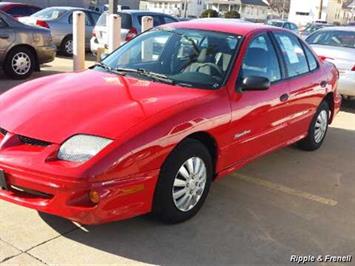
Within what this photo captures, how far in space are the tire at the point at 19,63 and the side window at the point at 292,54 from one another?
6141 millimetres

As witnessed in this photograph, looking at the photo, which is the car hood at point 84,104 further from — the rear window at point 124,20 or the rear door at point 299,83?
the rear window at point 124,20

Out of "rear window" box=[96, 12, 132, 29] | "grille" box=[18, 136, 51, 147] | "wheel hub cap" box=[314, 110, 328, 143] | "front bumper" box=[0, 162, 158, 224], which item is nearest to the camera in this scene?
"front bumper" box=[0, 162, 158, 224]

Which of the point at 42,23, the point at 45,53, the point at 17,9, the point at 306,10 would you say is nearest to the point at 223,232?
the point at 45,53

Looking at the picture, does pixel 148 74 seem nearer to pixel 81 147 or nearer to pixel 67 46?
pixel 81 147

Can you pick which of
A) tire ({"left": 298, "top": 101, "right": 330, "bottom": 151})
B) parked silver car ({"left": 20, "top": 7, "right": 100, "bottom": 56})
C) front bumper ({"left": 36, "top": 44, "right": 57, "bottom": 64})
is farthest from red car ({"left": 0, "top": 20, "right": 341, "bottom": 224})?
parked silver car ({"left": 20, "top": 7, "right": 100, "bottom": 56})

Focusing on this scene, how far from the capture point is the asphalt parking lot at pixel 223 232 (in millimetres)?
3650

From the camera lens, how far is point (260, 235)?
410 centimetres

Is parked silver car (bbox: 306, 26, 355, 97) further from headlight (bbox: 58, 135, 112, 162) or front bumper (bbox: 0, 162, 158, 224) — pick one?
headlight (bbox: 58, 135, 112, 162)

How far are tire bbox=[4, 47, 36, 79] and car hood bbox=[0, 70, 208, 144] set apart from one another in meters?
5.81

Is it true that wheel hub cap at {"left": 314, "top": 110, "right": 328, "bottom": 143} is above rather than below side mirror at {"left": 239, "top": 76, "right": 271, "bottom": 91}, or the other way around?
below

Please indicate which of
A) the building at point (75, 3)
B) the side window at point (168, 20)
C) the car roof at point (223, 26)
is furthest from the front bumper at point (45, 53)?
the building at point (75, 3)

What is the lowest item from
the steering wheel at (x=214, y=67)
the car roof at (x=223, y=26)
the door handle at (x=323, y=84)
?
the door handle at (x=323, y=84)

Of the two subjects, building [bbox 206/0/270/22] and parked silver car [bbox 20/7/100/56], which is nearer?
parked silver car [bbox 20/7/100/56]

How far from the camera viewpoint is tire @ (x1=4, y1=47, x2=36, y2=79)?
1012 centimetres
